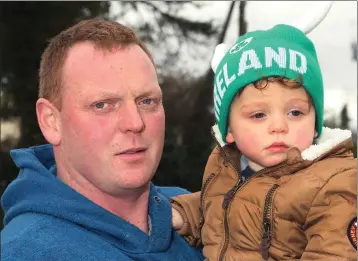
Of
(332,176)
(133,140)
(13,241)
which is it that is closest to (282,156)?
(332,176)

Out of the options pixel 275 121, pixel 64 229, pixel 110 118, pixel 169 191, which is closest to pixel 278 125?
pixel 275 121

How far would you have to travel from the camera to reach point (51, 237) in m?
1.68

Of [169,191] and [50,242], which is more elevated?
[50,242]

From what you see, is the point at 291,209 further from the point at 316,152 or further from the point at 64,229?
the point at 64,229

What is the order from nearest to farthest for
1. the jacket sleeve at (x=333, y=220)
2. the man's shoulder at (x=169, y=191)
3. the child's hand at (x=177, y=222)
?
the jacket sleeve at (x=333, y=220), the child's hand at (x=177, y=222), the man's shoulder at (x=169, y=191)

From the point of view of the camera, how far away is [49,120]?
195 cm

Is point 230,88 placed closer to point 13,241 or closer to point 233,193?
point 233,193

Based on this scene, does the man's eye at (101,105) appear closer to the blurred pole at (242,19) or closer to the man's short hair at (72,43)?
the man's short hair at (72,43)

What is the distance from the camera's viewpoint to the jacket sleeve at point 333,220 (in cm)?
158

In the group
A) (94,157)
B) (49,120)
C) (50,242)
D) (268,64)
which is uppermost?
(268,64)

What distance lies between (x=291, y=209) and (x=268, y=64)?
495 mm

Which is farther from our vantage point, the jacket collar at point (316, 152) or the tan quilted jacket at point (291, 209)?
the jacket collar at point (316, 152)

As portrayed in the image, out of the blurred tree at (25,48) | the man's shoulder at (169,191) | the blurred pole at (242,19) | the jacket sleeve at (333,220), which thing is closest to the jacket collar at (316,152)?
the jacket sleeve at (333,220)

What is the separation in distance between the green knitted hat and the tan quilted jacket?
0.19 meters
